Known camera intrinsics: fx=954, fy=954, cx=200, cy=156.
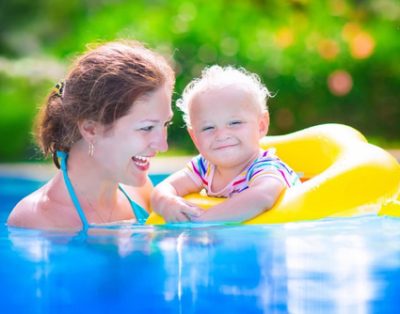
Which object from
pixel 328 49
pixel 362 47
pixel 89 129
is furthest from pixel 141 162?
pixel 362 47

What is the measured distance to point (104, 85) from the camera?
4.09m

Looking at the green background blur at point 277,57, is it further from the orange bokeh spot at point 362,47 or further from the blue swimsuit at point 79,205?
the blue swimsuit at point 79,205

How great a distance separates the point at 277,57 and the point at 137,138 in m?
7.01

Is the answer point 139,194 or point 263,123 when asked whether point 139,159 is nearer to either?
point 263,123

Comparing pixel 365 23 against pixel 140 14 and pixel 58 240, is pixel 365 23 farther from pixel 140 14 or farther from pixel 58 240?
pixel 58 240

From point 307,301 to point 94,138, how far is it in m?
1.49

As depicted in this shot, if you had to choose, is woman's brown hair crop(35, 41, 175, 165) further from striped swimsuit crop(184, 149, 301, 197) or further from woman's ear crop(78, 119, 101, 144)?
striped swimsuit crop(184, 149, 301, 197)

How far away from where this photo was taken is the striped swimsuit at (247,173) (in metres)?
4.11

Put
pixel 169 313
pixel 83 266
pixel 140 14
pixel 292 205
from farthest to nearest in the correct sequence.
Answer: pixel 140 14, pixel 292 205, pixel 83 266, pixel 169 313

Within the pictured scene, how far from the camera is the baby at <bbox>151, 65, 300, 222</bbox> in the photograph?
4020mm

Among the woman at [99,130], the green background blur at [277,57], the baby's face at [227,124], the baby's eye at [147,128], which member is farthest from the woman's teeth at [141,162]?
the green background blur at [277,57]

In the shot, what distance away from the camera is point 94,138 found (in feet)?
13.9

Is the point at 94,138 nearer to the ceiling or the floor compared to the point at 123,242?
nearer to the ceiling

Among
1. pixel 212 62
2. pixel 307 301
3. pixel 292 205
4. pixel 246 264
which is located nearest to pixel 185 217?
pixel 292 205
